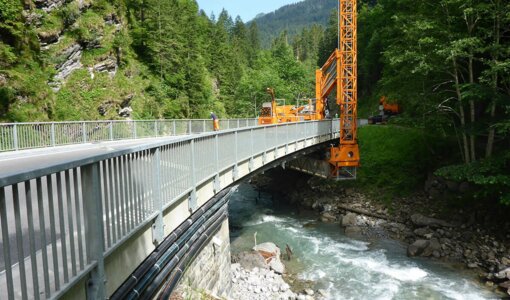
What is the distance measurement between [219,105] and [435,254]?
41.6 meters

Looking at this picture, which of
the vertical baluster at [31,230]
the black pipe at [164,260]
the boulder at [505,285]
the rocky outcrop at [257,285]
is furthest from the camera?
the boulder at [505,285]

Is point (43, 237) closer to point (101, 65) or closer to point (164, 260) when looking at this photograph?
point (164, 260)

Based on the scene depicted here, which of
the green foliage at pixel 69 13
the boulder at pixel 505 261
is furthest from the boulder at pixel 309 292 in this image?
the green foliage at pixel 69 13

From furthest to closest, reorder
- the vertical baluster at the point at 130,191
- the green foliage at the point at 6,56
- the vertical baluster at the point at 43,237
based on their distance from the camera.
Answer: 1. the green foliage at the point at 6,56
2. the vertical baluster at the point at 130,191
3. the vertical baluster at the point at 43,237

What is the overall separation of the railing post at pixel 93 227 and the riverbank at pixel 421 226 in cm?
1367

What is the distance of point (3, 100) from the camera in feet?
61.7

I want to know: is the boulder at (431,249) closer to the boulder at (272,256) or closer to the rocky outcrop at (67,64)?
the boulder at (272,256)

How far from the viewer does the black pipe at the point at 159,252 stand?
444 centimetres

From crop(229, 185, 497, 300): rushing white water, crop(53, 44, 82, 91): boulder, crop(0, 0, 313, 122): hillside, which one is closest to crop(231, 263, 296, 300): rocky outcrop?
crop(229, 185, 497, 300): rushing white water

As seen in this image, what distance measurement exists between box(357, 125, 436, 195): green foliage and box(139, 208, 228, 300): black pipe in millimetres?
17030

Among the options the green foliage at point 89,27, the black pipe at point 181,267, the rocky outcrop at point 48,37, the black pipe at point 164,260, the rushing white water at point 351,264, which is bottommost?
the rushing white water at point 351,264

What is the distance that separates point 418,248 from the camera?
52.2ft

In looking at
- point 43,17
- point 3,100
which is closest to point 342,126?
point 3,100

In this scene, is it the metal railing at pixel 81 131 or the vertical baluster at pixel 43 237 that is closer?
the vertical baluster at pixel 43 237
